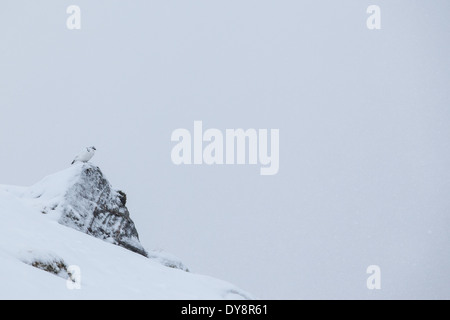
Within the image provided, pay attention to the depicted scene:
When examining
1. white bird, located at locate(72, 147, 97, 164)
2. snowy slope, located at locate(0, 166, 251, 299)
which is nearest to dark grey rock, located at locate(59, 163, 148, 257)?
snowy slope, located at locate(0, 166, 251, 299)

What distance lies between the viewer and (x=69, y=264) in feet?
49.7

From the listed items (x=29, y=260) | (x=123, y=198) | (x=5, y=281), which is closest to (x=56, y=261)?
(x=29, y=260)

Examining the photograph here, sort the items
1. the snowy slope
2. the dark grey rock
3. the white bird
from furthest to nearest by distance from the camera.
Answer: the white bird < the dark grey rock < the snowy slope

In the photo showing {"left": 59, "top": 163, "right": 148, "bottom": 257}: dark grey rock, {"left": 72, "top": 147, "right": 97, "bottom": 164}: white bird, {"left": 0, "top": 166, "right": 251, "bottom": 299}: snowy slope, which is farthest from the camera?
{"left": 72, "top": 147, "right": 97, "bottom": 164}: white bird

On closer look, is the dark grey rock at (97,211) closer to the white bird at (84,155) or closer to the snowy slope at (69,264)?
Answer: the snowy slope at (69,264)

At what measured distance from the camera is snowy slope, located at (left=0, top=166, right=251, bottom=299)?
37.0 feet

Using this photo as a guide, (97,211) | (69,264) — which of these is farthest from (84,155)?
(69,264)

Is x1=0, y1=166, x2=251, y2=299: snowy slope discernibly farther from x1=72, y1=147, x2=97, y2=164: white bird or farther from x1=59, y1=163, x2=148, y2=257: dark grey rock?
x1=72, y1=147, x2=97, y2=164: white bird

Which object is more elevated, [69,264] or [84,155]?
[84,155]

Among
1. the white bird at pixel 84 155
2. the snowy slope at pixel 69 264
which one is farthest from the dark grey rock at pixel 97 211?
the white bird at pixel 84 155

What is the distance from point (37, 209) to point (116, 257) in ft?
15.1

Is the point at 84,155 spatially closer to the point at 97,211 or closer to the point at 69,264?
the point at 97,211

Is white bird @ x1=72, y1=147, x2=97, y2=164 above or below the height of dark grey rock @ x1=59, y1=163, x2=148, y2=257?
above
